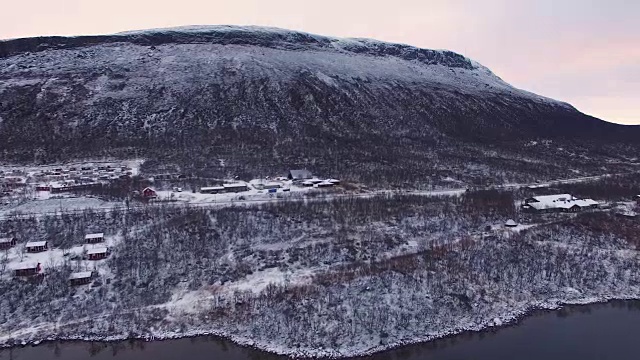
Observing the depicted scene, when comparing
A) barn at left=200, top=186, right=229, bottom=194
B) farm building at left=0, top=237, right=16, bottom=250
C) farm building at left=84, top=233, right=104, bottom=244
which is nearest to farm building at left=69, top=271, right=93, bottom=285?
farm building at left=84, top=233, right=104, bottom=244

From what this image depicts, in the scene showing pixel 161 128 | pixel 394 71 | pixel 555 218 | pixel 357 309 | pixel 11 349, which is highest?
pixel 394 71

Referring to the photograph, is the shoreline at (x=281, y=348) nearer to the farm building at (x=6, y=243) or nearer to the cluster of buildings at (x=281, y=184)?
the farm building at (x=6, y=243)

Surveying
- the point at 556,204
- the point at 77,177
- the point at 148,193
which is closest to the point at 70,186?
the point at 77,177

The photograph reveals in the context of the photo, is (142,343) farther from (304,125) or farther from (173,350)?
(304,125)

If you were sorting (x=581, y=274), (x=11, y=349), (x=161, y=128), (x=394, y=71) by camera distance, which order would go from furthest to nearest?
1. (x=394, y=71)
2. (x=161, y=128)
3. (x=581, y=274)
4. (x=11, y=349)

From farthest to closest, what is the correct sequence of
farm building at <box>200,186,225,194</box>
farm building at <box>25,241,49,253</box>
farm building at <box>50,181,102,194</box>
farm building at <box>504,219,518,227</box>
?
farm building at <box>200,186,225,194</box>, farm building at <box>50,181,102,194</box>, farm building at <box>504,219,518,227</box>, farm building at <box>25,241,49,253</box>

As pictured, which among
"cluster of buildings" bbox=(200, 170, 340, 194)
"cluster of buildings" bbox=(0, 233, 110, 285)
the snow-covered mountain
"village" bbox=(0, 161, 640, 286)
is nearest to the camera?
"cluster of buildings" bbox=(0, 233, 110, 285)

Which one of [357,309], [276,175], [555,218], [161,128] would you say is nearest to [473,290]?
[357,309]

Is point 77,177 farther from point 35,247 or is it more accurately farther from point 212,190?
point 35,247

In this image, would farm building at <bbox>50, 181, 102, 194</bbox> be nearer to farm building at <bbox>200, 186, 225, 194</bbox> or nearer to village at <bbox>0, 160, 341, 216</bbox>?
village at <bbox>0, 160, 341, 216</bbox>
